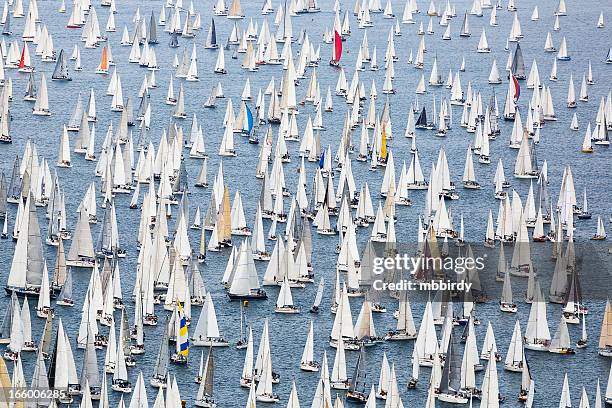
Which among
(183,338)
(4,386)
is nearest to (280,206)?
(183,338)

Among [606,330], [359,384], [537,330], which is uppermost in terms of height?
[606,330]

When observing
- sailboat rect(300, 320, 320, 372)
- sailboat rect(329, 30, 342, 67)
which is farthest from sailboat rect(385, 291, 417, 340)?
sailboat rect(329, 30, 342, 67)

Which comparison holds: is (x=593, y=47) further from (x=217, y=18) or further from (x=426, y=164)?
(x=426, y=164)

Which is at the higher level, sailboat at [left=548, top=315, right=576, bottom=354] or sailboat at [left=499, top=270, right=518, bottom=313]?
sailboat at [left=499, top=270, right=518, bottom=313]

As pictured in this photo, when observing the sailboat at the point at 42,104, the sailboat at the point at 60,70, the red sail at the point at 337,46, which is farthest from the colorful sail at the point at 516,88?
the sailboat at the point at 42,104

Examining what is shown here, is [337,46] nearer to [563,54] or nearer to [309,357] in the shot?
[563,54]

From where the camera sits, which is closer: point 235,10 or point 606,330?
point 606,330

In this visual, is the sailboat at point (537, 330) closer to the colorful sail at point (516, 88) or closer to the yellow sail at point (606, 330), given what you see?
the yellow sail at point (606, 330)

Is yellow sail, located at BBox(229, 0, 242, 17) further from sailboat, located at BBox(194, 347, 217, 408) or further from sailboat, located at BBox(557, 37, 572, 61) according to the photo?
sailboat, located at BBox(194, 347, 217, 408)

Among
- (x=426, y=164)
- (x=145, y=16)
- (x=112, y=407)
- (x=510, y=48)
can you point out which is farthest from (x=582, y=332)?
(x=145, y=16)

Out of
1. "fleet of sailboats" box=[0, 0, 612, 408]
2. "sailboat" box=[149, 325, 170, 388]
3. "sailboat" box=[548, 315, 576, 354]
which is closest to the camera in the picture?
"sailboat" box=[149, 325, 170, 388]

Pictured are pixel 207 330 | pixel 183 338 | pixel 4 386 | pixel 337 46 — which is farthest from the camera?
pixel 337 46
